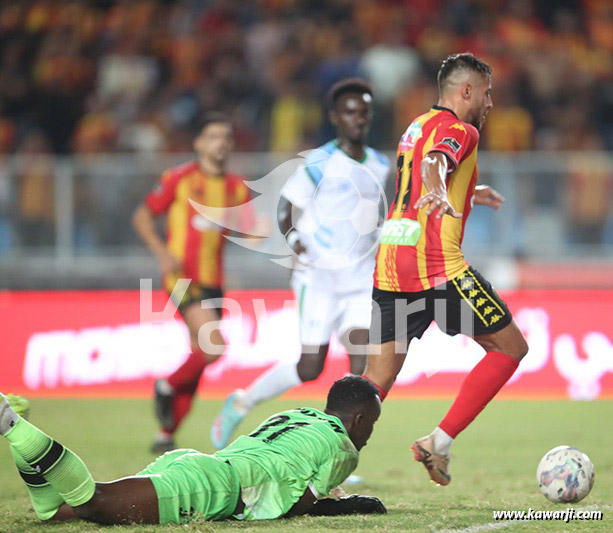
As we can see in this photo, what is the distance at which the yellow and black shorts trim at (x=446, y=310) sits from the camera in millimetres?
5723

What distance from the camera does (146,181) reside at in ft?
42.7

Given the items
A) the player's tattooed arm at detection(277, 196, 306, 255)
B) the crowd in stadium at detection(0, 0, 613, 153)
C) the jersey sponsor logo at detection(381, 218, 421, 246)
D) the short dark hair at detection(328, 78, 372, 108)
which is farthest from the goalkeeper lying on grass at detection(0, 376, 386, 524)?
the crowd in stadium at detection(0, 0, 613, 153)

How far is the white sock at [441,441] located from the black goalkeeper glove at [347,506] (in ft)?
1.49

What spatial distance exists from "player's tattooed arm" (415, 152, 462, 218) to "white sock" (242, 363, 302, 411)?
256cm

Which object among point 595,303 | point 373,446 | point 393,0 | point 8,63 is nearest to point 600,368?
point 595,303

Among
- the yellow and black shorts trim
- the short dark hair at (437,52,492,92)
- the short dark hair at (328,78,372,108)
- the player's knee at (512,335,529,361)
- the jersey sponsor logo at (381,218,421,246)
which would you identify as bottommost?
the player's knee at (512,335,529,361)

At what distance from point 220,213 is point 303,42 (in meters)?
6.48

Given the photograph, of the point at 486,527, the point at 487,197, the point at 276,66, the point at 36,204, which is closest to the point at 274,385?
the point at 487,197

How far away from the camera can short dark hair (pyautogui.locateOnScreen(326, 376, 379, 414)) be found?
5266 millimetres

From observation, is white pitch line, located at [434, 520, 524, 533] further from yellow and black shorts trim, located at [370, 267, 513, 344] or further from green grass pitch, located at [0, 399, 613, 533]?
yellow and black shorts trim, located at [370, 267, 513, 344]

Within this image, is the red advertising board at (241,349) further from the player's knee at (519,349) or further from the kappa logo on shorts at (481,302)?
the kappa logo on shorts at (481,302)

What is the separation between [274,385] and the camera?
7.66 m

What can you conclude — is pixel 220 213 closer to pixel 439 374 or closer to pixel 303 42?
pixel 439 374

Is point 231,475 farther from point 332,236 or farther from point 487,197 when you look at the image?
point 332,236
